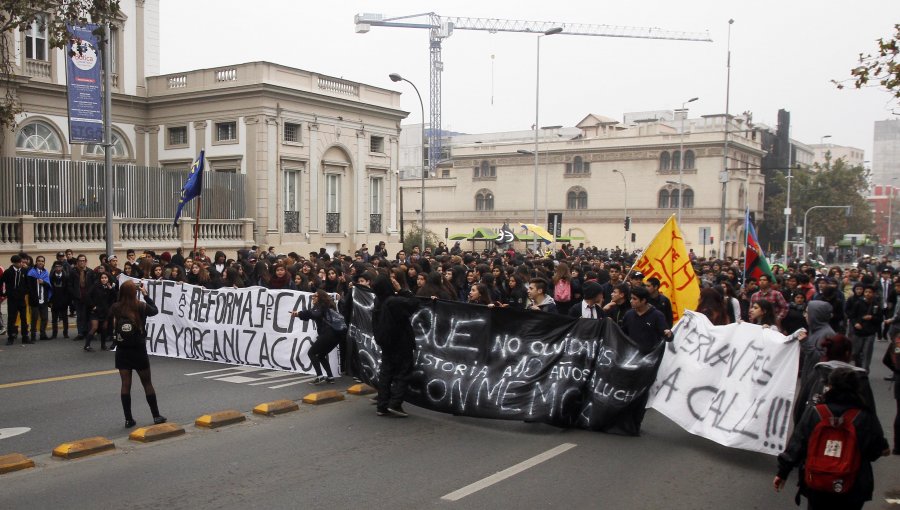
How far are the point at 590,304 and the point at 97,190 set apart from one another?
19751 millimetres

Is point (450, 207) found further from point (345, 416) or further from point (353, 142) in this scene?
point (345, 416)

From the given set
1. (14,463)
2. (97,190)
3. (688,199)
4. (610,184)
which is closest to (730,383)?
(14,463)

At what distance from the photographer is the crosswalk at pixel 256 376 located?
36.4 feet

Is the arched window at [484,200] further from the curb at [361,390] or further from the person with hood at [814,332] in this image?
the person with hood at [814,332]

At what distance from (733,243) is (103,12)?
6189cm

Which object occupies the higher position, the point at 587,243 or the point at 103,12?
the point at 103,12

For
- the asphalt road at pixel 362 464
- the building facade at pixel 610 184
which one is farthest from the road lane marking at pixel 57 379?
the building facade at pixel 610 184

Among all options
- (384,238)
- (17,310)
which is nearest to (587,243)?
(384,238)

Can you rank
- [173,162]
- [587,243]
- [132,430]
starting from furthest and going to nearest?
[587,243] < [173,162] < [132,430]

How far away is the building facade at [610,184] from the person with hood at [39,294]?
151ft

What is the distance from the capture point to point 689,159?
2495 inches

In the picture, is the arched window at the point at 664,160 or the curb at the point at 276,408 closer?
the curb at the point at 276,408

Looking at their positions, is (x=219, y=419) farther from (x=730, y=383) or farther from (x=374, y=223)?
(x=374, y=223)

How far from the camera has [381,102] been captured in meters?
36.6
